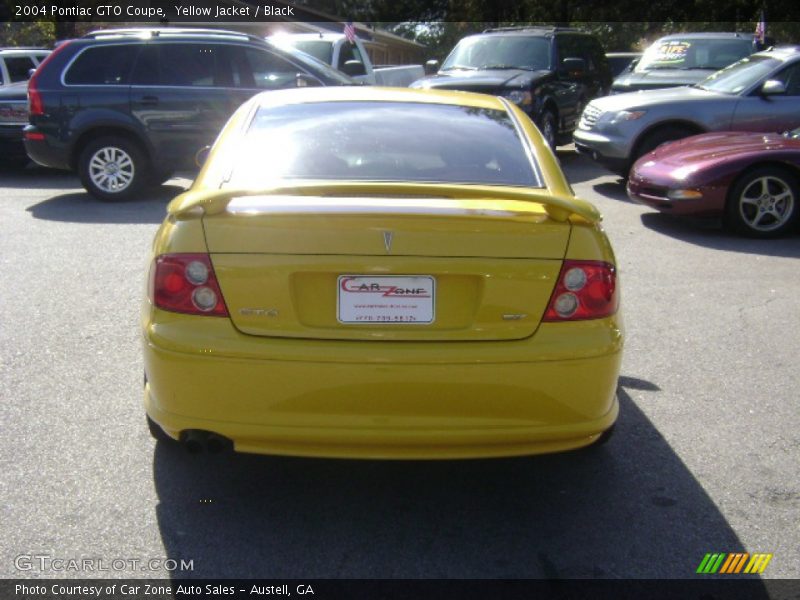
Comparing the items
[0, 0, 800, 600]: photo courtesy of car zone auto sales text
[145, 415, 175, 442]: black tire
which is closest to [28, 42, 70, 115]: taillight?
[0, 0, 800, 600]: photo courtesy of car zone auto sales text

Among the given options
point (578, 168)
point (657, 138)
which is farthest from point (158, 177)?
point (578, 168)

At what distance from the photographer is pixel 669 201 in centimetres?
944

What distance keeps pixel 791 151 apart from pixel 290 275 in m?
7.14

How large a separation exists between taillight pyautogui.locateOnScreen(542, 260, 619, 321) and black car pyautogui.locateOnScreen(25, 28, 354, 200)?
837 cm

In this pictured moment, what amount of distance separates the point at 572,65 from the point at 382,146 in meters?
11.7

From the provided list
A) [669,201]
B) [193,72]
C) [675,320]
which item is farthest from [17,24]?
[675,320]

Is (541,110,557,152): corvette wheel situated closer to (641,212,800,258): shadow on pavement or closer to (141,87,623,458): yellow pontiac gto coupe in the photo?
(641,212,800,258): shadow on pavement

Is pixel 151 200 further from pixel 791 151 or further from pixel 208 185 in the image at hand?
pixel 208 185

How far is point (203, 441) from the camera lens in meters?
3.64

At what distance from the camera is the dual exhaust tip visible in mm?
3607

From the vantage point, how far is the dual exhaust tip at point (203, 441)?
3.61 m

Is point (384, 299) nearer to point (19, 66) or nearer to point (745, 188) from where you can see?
point (745, 188)

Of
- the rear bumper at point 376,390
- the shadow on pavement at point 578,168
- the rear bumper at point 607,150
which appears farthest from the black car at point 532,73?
the rear bumper at point 376,390

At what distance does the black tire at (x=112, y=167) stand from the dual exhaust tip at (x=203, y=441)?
821cm
